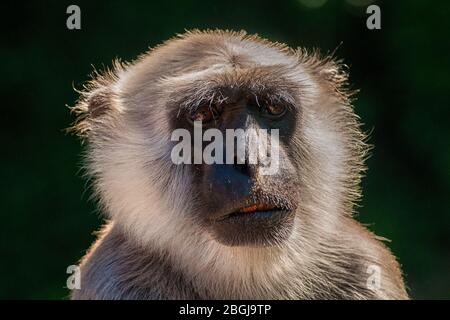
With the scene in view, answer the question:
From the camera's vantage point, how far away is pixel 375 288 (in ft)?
16.3

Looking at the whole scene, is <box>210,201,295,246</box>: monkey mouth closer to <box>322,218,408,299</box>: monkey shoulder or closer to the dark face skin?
the dark face skin

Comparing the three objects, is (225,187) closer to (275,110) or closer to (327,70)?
(275,110)

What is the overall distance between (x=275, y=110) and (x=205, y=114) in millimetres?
372

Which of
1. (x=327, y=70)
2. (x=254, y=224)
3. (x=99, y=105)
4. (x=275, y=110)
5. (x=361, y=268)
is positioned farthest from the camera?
(x=327, y=70)

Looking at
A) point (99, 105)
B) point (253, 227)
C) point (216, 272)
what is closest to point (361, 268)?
point (216, 272)

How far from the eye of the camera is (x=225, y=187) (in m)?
4.16

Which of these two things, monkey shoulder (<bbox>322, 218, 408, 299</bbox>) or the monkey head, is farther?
monkey shoulder (<bbox>322, 218, 408, 299</bbox>)

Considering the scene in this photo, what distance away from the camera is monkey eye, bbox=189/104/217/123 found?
4.59m

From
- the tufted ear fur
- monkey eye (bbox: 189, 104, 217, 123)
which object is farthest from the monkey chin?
the tufted ear fur

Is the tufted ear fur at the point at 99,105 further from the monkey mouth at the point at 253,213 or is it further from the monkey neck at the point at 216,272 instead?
the monkey mouth at the point at 253,213

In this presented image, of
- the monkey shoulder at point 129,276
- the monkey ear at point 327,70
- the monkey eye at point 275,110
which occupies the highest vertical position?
the monkey ear at point 327,70

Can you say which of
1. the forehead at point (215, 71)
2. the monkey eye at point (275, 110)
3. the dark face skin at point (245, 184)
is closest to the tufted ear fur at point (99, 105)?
the forehead at point (215, 71)

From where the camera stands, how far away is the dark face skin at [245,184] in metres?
4.17

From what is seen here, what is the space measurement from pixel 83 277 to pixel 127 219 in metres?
0.40
